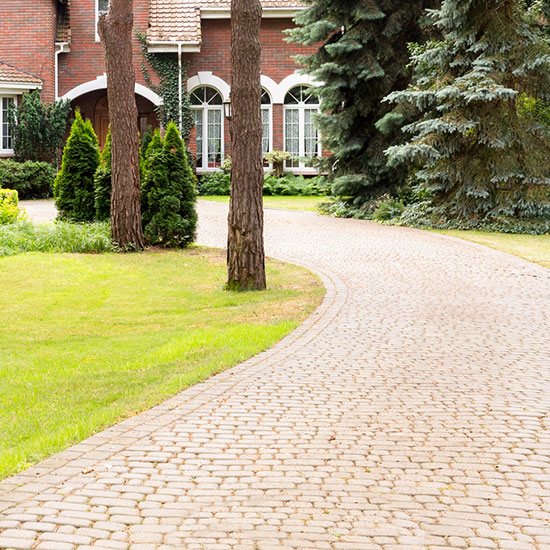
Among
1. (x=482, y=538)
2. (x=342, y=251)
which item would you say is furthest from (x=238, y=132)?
(x=482, y=538)

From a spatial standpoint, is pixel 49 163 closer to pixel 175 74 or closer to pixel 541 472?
pixel 175 74

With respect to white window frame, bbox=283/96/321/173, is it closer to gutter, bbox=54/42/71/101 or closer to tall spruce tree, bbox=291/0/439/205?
gutter, bbox=54/42/71/101

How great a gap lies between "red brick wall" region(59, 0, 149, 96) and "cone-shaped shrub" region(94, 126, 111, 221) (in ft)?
48.7

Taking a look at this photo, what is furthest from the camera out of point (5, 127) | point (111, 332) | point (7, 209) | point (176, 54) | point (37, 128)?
point (176, 54)

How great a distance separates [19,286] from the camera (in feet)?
39.4

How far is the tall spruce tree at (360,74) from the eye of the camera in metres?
21.5

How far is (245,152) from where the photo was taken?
448 inches

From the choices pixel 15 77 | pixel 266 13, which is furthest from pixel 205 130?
pixel 15 77

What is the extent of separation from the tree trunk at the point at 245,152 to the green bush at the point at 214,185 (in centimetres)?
1872

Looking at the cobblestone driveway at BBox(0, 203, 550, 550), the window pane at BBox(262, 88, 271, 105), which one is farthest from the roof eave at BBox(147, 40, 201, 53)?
the cobblestone driveway at BBox(0, 203, 550, 550)

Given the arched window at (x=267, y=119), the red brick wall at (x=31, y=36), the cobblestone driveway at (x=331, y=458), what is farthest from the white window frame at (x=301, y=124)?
the cobblestone driveway at (x=331, y=458)

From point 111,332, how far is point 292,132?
23555mm

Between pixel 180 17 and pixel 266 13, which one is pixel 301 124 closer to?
pixel 266 13

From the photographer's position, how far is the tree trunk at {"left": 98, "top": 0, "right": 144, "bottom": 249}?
1538 cm
